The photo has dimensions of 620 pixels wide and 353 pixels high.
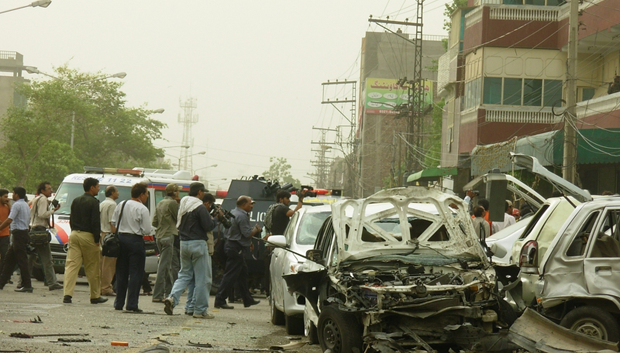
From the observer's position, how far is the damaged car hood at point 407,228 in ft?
28.1

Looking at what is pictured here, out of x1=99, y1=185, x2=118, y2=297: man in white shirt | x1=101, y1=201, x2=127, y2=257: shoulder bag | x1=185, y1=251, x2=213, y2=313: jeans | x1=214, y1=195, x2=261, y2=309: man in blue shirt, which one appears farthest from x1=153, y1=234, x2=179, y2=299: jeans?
x1=99, y1=185, x2=118, y2=297: man in white shirt

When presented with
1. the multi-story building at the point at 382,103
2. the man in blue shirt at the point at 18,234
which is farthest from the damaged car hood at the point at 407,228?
the multi-story building at the point at 382,103

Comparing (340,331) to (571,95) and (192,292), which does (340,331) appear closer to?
(192,292)

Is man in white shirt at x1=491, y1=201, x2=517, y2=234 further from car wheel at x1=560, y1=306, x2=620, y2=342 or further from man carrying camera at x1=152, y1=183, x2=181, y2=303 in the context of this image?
car wheel at x1=560, y1=306, x2=620, y2=342

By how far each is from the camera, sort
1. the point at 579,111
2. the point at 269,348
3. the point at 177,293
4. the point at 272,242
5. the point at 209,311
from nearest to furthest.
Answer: the point at 269,348, the point at 272,242, the point at 177,293, the point at 209,311, the point at 579,111

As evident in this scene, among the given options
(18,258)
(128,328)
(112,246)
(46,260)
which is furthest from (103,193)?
(128,328)

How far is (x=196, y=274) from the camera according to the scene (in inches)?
483

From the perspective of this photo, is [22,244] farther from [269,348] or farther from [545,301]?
[545,301]

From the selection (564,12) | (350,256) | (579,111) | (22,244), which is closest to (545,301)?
(350,256)

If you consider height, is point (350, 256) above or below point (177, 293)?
above

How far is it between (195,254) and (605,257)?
5564 millimetres

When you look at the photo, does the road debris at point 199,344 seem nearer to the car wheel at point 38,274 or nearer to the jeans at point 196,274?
the jeans at point 196,274

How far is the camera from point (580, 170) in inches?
1182

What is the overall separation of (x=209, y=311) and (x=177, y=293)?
135cm
